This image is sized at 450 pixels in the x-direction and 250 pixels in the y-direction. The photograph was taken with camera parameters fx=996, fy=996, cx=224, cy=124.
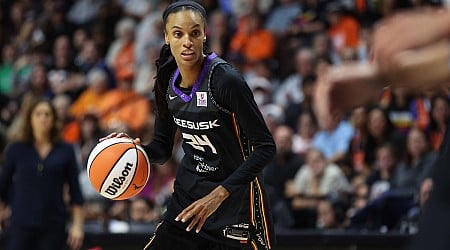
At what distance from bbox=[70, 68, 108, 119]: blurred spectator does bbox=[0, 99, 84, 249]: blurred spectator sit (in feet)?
17.0

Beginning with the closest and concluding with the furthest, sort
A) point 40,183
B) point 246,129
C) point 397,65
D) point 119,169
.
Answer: point 397,65 < point 246,129 < point 119,169 < point 40,183

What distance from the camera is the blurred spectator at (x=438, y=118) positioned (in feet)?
32.2

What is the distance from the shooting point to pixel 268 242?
559 centimetres

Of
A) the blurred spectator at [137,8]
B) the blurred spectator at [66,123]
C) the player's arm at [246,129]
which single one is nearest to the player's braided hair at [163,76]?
the player's arm at [246,129]

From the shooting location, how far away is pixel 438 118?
9.93 meters

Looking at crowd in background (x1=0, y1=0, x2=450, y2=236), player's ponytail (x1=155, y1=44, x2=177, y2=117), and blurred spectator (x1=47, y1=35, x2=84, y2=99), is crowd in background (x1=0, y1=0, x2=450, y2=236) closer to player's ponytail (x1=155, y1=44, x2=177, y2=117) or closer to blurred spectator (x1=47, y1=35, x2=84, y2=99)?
blurred spectator (x1=47, y1=35, x2=84, y2=99)

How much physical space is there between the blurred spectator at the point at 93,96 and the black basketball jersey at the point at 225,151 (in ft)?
26.5

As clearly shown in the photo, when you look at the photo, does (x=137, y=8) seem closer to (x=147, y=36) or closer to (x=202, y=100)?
(x=147, y=36)

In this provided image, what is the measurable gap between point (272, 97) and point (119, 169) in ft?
22.3

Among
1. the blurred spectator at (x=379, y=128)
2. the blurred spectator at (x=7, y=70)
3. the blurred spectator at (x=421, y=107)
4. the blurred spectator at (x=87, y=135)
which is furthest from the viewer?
the blurred spectator at (x=7, y=70)

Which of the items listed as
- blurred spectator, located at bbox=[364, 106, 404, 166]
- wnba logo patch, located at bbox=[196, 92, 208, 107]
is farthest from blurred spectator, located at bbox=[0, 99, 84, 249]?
blurred spectator, located at bbox=[364, 106, 404, 166]

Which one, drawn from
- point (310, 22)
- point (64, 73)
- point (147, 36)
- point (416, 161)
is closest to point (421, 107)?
point (416, 161)

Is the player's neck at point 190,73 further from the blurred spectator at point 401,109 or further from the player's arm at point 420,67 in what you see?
the blurred spectator at point 401,109

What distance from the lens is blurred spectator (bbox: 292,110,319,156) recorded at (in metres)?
11.1
